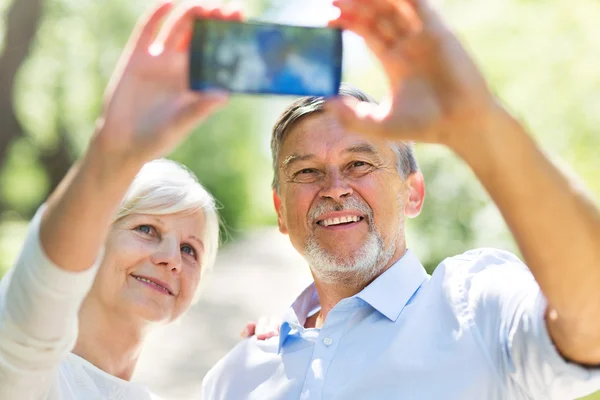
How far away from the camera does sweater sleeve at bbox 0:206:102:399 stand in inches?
57.9

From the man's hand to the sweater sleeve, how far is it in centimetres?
65

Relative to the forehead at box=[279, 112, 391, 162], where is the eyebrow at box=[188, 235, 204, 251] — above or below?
below

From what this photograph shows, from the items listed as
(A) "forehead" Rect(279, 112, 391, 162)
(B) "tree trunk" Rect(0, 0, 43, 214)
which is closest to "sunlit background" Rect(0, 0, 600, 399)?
(B) "tree trunk" Rect(0, 0, 43, 214)

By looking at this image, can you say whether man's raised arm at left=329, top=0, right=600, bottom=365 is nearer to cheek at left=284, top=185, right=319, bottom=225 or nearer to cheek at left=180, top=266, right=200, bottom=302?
cheek at left=284, top=185, right=319, bottom=225

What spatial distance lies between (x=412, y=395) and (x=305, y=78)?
1.06m

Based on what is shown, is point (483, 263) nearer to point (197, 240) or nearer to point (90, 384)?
point (197, 240)

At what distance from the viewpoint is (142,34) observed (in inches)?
57.9

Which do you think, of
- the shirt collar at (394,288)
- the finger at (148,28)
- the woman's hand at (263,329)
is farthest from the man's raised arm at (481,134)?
the woman's hand at (263,329)

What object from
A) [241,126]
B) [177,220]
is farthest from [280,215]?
[241,126]

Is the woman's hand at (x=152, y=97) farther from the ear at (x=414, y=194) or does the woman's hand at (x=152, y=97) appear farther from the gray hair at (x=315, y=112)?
the ear at (x=414, y=194)

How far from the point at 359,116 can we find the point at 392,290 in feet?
3.48

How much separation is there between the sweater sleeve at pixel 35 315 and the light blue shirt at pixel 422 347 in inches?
37.2

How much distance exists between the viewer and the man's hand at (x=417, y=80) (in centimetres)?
140

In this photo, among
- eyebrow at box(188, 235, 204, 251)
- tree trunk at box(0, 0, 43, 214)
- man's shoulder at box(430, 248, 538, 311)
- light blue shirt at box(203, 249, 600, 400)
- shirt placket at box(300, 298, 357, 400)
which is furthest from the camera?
tree trunk at box(0, 0, 43, 214)
